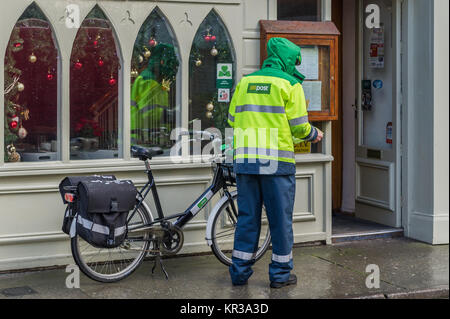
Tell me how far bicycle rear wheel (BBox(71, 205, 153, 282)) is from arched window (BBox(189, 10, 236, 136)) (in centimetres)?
132

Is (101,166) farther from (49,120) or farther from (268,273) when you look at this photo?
(268,273)

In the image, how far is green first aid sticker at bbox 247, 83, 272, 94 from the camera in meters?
6.40

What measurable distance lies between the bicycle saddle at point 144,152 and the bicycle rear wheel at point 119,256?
0.45 meters

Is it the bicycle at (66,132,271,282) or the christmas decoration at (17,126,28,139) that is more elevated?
the christmas decoration at (17,126,28,139)

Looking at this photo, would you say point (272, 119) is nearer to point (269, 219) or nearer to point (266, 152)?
point (266, 152)

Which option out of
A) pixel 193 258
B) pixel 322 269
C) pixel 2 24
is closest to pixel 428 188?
pixel 322 269

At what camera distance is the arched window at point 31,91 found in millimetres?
6996

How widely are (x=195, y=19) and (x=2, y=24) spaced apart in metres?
1.84

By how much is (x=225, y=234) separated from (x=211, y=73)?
162 cm

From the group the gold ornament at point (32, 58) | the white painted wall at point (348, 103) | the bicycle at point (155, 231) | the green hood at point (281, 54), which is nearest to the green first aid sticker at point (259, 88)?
the green hood at point (281, 54)

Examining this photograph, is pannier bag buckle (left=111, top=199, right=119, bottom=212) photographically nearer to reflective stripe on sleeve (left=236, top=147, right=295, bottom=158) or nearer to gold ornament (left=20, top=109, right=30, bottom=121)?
reflective stripe on sleeve (left=236, top=147, right=295, bottom=158)

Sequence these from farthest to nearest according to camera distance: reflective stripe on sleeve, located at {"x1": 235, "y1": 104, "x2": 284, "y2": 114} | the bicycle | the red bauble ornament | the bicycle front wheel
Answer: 1. the red bauble ornament
2. the bicycle front wheel
3. the bicycle
4. reflective stripe on sleeve, located at {"x1": 235, "y1": 104, "x2": 284, "y2": 114}

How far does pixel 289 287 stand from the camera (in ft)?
22.0

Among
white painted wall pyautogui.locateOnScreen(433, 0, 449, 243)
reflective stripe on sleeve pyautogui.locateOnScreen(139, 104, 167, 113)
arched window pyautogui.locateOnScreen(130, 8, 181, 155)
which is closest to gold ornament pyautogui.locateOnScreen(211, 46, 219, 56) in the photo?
arched window pyautogui.locateOnScreen(130, 8, 181, 155)
